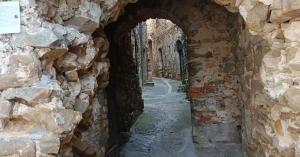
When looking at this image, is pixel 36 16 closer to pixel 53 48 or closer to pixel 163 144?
pixel 53 48

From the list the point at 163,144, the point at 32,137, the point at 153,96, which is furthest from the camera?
the point at 153,96

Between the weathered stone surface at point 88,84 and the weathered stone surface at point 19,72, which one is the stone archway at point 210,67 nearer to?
the weathered stone surface at point 88,84

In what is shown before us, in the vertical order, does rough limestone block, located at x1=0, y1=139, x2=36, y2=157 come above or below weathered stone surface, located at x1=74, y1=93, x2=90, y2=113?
below

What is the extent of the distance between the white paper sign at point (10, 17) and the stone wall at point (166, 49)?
12.5 metres

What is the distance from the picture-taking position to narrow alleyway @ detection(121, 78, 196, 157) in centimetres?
578

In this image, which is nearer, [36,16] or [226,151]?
[36,16]

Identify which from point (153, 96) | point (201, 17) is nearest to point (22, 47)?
point (201, 17)

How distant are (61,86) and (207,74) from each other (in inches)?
134

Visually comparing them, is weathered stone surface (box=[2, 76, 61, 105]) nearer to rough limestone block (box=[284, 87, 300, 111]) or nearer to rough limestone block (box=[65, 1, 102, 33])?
rough limestone block (box=[65, 1, 102, 33])

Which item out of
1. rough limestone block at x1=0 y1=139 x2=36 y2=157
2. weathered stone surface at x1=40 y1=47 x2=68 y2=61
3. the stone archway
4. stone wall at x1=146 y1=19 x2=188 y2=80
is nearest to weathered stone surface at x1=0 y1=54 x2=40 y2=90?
weathered stone surface at x1=40 y1=47 x2=68 y2=61

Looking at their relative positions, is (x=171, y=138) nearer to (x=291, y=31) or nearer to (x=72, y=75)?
(x=72, y=75)

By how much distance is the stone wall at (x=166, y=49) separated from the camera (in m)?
16.0

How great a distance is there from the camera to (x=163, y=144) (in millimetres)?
6191

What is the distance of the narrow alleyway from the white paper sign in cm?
364
